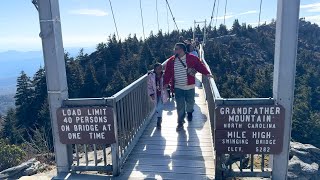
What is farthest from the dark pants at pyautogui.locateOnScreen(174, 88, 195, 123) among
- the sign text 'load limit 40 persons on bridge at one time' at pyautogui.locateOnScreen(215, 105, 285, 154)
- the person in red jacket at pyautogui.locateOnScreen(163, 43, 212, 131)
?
the sign text 'load limit 40 persons on bridge at one time' at pyautogui.locateOnScreen(215, 105, 285, 154)

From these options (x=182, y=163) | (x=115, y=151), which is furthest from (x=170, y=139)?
(x=115, y=151)

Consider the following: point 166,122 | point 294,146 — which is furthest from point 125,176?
point 294,146

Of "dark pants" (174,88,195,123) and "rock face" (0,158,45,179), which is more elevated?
"dark pants" (174,88,195,123)

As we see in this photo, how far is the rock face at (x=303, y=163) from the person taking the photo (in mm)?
7281

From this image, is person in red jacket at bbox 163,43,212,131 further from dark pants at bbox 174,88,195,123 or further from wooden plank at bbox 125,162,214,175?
wooden plank at bbox 125,162,214,175

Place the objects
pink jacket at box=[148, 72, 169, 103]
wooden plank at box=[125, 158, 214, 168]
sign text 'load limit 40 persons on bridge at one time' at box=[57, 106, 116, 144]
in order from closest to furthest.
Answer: sign text 'load limit 40 persons on bridge at one time' at box=[57, 106, 116, 144]
wooden plank at box=[125, 158, 214, 168]
pink jacket at box=[148, 72, 169, 103]

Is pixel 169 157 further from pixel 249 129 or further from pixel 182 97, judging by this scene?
pixel 249 129

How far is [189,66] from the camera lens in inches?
254

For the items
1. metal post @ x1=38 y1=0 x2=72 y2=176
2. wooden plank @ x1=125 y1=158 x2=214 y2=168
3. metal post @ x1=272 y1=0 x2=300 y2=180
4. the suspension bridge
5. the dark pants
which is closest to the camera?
metal post @ x1=272 y1=0 x2=300 y2=180

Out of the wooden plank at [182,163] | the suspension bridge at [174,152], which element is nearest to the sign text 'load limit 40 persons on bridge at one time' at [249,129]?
the suspension bridge at [174,152]

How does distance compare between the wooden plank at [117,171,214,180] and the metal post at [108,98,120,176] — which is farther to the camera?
the wooden plank at [117,171,214,180]

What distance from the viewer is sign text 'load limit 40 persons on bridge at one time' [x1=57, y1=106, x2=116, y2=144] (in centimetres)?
482

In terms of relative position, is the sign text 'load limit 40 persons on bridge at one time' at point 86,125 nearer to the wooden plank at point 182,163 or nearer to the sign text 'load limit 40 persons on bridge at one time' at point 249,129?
the wooden plank at point 182,163

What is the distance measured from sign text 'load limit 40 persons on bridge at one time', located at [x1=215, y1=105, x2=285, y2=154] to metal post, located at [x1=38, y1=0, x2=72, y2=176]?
2.23m
